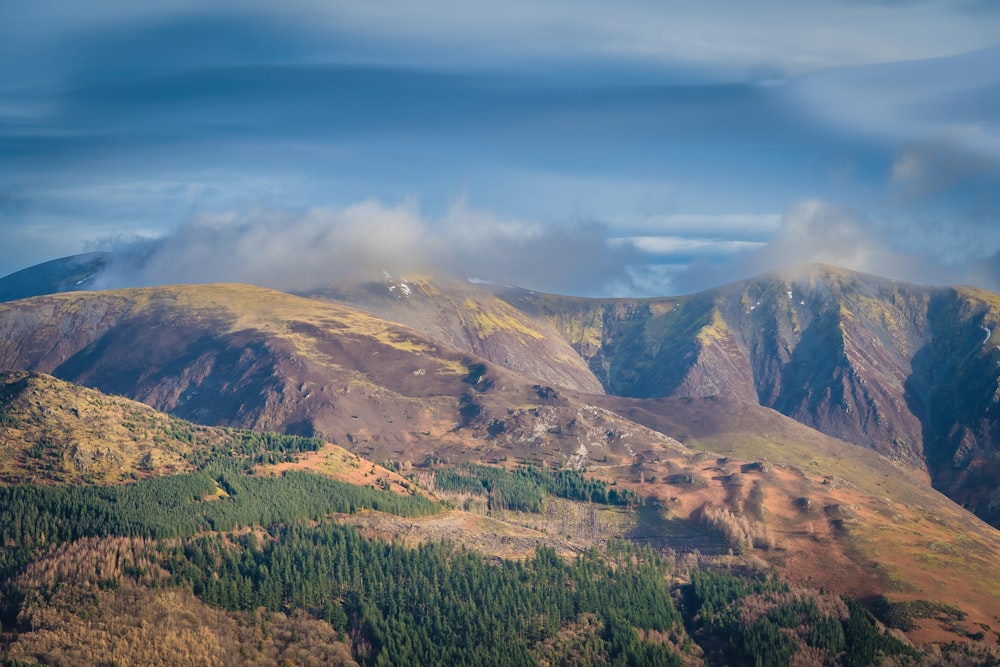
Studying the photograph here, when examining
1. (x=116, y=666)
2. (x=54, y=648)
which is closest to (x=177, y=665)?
(x=116, y=666)

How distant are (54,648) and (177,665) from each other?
81.1 feet

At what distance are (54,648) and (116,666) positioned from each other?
13.6 metres

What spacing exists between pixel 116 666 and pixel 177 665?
12.5 meters

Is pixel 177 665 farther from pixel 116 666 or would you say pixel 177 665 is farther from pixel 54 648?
pixel 54 648

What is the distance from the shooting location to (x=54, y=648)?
193 metres

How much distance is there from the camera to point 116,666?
632 feet

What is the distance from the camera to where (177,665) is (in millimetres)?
199375
